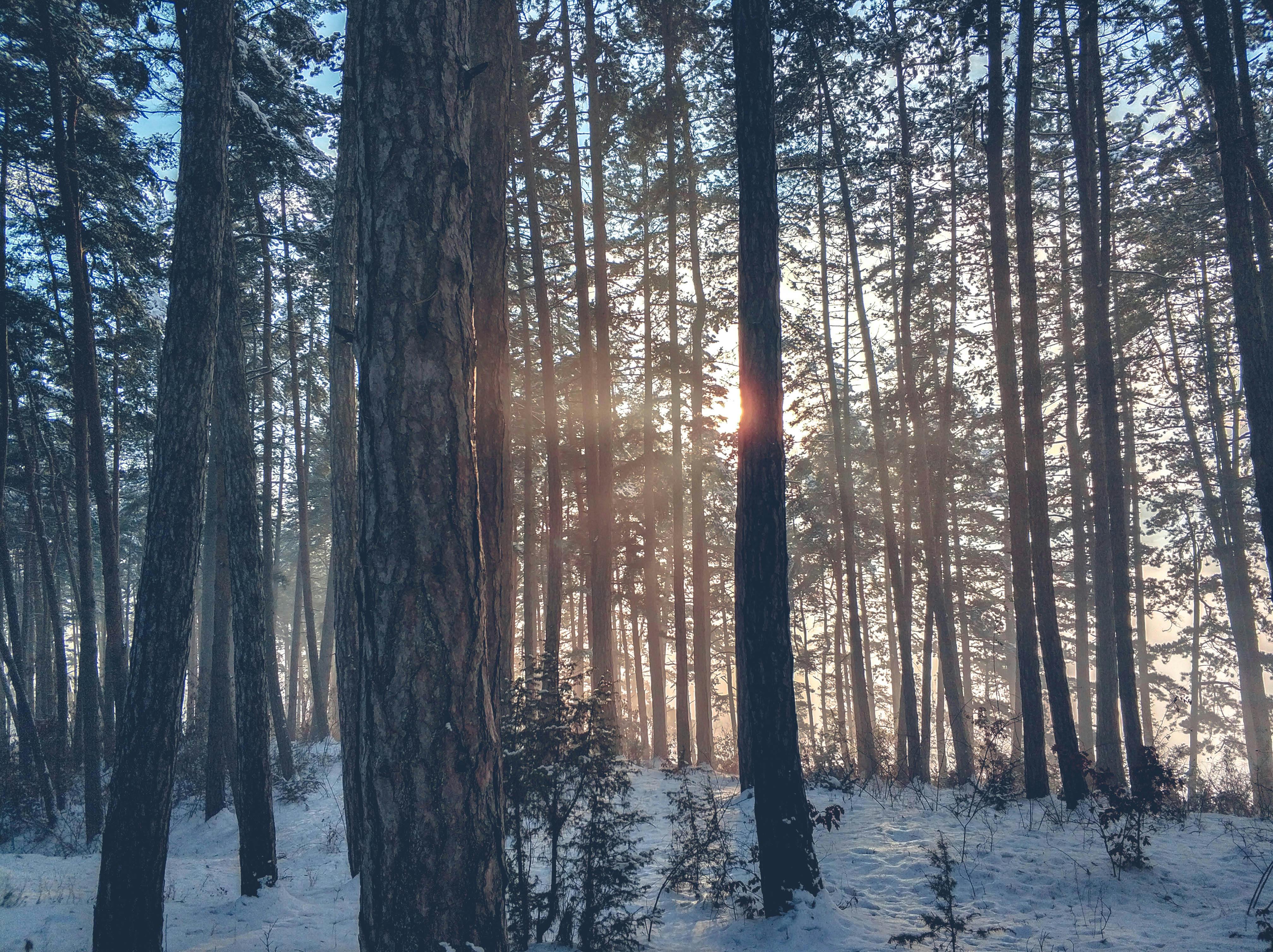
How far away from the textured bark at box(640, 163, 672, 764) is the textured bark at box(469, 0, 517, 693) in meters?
9.38

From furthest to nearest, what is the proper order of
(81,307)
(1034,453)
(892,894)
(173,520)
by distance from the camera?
(81,307), (1034,453), (892,894), (173,520)

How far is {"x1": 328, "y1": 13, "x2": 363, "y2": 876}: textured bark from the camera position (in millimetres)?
6531

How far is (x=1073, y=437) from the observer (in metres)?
17.5

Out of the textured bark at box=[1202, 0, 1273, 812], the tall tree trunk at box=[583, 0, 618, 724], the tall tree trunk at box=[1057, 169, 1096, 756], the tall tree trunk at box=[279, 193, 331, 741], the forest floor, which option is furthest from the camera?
the tall tree trunk at box=[279, 193, 331, 741]

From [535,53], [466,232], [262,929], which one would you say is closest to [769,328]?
[466,232]

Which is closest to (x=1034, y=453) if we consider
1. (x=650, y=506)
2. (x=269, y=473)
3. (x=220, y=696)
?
(x=650, y=506)

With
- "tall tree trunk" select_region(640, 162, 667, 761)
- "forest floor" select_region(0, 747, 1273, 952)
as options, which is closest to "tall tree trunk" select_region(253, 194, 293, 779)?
"forest floor" select_region(0, 747, 1273, 952)

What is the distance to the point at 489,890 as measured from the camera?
282 cm

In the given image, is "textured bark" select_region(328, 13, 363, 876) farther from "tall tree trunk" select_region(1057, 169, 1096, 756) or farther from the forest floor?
"tall tree trunk" select_region(1057, 169, 1096, 756)

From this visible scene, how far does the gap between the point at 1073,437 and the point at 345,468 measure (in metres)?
18.6

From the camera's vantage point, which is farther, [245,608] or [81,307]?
[81,307]

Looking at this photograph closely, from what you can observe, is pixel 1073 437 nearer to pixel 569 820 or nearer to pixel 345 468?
pixel 569 820

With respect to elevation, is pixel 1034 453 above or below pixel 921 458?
below

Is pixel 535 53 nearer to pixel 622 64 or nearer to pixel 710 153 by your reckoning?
pixel 622 64
